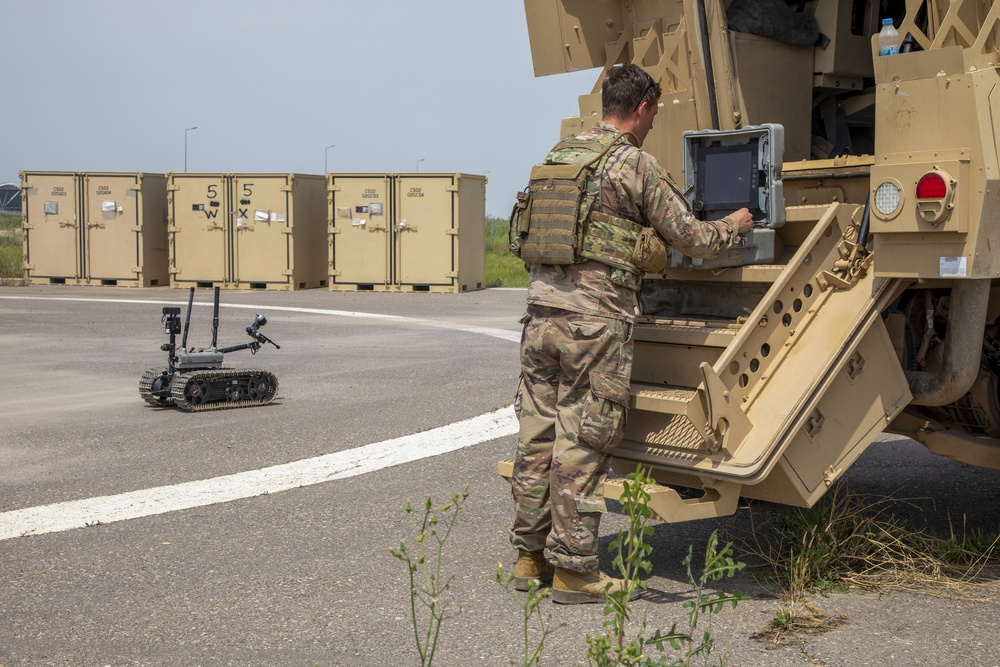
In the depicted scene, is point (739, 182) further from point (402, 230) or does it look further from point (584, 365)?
point (402, 230)

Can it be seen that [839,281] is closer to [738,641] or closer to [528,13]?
[738,641]

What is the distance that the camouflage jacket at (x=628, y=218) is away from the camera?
469 cm

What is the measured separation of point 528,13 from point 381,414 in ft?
11.8

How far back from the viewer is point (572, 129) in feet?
19.9

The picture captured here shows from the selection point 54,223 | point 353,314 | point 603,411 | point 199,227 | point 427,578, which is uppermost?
point 54,223

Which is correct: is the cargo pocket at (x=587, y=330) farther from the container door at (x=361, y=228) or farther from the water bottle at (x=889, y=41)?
the container door at (x=361, y=228)

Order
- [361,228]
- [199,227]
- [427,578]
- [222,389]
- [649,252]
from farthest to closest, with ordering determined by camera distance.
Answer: [199,227]
[361,228]
[222,389]
[649,252]
[427,578]

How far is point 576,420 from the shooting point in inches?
185

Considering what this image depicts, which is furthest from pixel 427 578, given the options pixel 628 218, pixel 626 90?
pixel 626 90

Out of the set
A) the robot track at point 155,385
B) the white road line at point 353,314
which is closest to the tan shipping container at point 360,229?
the white road line at point 353,314

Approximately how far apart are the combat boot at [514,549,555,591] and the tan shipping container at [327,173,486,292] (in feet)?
54.8

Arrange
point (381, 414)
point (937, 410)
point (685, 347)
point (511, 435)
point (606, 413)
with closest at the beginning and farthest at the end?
point (606, 413) → point (685, 347) → point (937, 410) → point (511, 435) → point (381, 414)

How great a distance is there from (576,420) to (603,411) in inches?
5.3

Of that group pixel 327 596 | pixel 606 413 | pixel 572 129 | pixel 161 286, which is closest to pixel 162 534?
pixel 327 596
